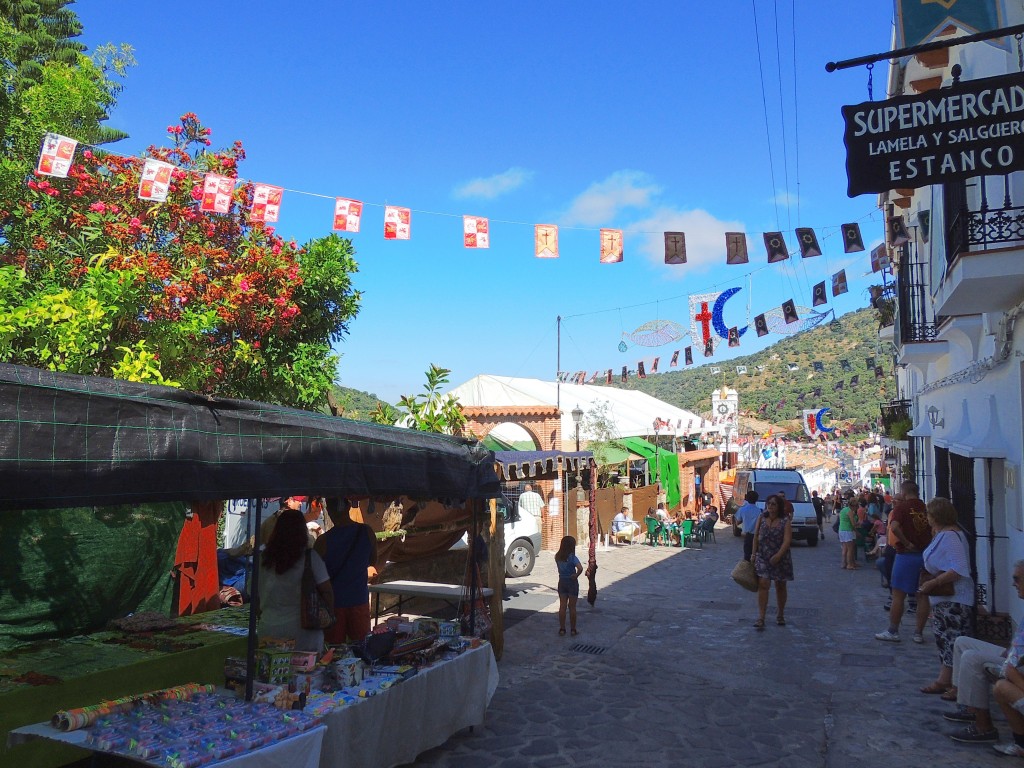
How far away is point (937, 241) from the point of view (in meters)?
11.9

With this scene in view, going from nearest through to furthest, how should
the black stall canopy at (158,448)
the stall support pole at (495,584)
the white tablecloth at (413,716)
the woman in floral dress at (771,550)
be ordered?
the black stall canopy at (158,448) → the white tablecloth at (413,716) → the stall support pole at (495,584) → the woman in floral dress at (771,550)

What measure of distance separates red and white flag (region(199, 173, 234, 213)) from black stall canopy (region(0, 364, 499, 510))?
7242mm

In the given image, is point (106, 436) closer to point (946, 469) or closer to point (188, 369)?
point (188, 369)

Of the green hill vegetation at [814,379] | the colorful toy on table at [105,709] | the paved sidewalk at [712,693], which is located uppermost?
the green hill vegetation at [814,379]

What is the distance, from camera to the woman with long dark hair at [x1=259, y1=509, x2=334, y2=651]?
18.2 ft

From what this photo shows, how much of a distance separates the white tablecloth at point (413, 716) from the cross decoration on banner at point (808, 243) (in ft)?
31.2

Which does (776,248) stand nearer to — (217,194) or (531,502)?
(217,194)

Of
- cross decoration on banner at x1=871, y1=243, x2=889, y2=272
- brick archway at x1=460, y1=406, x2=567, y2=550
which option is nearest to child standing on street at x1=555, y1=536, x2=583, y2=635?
cross decoration on banner at x1=871, y1=243, x2=889, y2=272

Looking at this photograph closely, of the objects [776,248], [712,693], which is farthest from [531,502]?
[712,693]

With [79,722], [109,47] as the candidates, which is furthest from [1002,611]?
[109,47]

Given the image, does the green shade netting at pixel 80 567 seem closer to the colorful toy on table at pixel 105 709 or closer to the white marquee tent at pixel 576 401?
the colorful toy on table at pixel 105 709

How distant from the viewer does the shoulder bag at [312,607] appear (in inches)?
215

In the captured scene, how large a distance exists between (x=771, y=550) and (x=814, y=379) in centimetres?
7555

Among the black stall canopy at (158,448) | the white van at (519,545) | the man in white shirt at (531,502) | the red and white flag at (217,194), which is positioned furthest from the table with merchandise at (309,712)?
the man in white shirt at (531,502)
